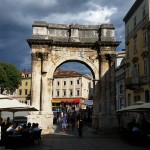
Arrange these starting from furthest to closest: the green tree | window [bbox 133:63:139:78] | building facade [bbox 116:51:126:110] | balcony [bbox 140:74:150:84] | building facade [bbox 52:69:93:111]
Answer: building facade [bbox 52:69:93:111] < the green tree < building facade [bbox 116:51:126:110] < window [bbox 133:63:139:78] < balcony [bbox 140:74:150:84]

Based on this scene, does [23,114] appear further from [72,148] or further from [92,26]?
[72,148]

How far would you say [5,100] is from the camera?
1325 cm

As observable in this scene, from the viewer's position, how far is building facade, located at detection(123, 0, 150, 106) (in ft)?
97.8

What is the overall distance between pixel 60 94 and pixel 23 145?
54.6 metres

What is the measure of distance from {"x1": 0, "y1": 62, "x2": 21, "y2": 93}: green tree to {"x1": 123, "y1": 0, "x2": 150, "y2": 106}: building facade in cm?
2321

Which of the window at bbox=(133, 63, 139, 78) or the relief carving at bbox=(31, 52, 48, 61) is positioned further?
the window at bbox=(133, 63, 139, 78)

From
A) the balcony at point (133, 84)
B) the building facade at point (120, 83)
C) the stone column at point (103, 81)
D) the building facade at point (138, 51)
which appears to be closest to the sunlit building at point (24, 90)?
the building facade at point (120, 83)

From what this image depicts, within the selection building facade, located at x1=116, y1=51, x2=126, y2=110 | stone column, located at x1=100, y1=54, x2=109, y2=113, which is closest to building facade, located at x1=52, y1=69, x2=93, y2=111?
building facade, located at x1=116, y1=51, x2=126, y2=110

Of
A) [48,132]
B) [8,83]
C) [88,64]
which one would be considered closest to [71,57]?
[88,64]

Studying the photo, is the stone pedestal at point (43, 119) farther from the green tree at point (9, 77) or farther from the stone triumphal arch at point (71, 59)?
the green tree at point (9, 77)

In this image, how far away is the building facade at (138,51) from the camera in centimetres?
2981

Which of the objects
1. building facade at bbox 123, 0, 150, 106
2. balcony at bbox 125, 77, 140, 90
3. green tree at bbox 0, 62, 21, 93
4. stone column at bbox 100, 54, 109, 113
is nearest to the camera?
stone column at bbox 100, 54, 109, 113

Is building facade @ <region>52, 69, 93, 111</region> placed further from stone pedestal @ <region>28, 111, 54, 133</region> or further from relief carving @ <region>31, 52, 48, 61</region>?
stone pedestal @ <region>28, 111, 54, 133</region>

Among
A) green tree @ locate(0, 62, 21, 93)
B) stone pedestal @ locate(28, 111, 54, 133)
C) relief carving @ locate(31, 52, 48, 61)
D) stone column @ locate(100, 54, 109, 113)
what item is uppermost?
green tree @ locate(0, 62, 21, 93)
